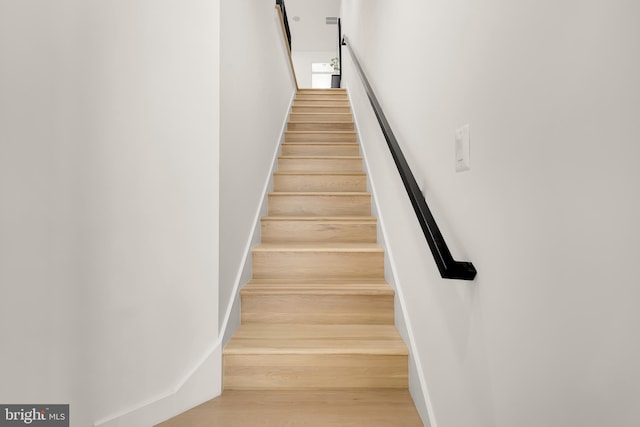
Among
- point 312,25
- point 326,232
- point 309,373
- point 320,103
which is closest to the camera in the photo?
point 309,373

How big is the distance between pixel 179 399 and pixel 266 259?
2.93 feet

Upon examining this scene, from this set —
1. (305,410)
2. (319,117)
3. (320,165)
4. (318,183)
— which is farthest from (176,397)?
(319,117)

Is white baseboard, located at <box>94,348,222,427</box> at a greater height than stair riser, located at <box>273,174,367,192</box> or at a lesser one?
lesser

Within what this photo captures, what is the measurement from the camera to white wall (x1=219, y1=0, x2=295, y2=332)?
162 cm

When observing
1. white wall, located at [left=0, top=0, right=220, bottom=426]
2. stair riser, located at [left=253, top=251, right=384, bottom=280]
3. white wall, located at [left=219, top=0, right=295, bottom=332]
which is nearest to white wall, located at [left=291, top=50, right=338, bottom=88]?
white wall, located at [left=219, top=0, right=295, bottom=332]

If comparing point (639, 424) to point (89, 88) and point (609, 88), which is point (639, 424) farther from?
point (89, 88)

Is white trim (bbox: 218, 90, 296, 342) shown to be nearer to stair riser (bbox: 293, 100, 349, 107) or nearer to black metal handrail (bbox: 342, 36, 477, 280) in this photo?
black metal handrail (bbox: 342, 36, 477, 280)

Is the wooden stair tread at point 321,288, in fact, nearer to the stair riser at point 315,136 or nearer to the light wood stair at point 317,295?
the light wood stair at point 317,295

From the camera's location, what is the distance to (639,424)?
46 centimetres

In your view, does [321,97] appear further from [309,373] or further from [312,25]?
[312,25]

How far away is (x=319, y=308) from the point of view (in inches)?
71.2

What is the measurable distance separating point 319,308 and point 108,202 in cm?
112

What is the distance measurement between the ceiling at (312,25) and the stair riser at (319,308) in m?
6.51

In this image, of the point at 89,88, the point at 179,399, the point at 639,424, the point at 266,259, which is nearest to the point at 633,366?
the point at 639,424
